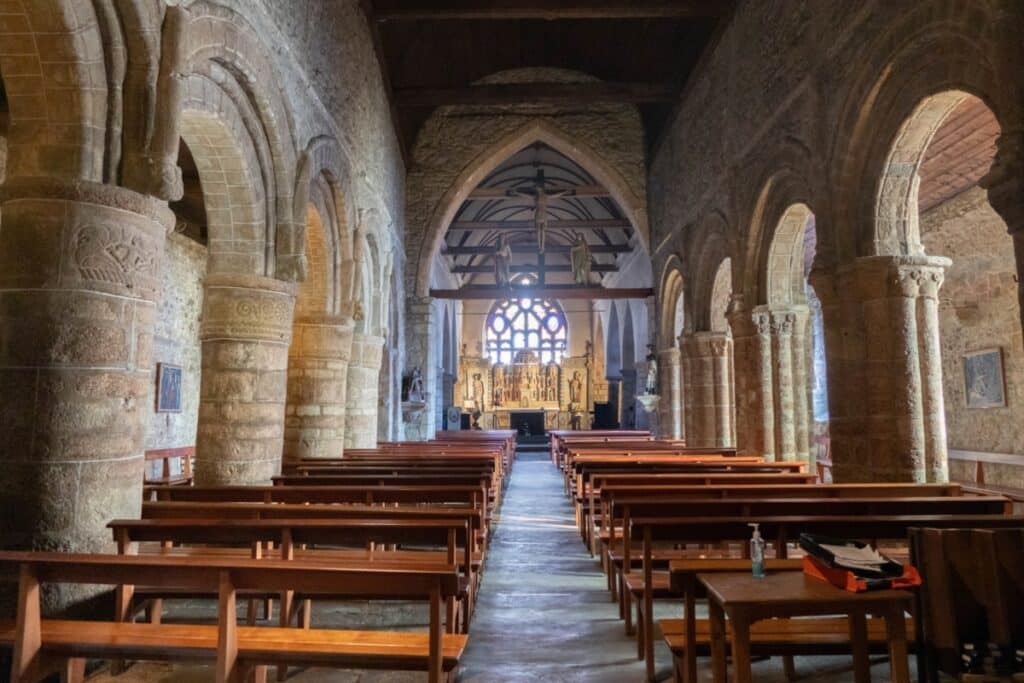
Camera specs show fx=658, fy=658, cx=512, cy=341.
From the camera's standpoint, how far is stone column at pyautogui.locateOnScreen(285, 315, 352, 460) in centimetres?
802

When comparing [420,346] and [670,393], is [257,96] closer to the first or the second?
[420,346]

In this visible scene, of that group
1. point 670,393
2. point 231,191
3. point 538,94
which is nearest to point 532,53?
point 538,94

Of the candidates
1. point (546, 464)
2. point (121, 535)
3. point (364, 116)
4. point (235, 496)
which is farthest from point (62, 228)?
point (546, 464)

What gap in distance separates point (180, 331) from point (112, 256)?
7.26 metres

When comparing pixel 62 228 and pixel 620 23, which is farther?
pixel 620 23

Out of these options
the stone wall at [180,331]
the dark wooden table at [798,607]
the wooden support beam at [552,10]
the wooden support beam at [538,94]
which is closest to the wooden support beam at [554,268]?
the wooden support beam at [538,94]

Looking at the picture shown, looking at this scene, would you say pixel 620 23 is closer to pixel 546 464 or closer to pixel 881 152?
pixel 881 152

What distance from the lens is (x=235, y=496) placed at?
4676 mm

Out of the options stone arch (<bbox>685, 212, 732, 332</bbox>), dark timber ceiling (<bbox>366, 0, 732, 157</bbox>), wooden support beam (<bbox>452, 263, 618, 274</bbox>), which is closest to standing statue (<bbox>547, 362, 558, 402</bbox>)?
wooden support beam (<bbox>452, 263, 618, 274</bbox>)

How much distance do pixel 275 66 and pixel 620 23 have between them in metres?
8.92

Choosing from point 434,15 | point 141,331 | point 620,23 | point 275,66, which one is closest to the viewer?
point 141,331

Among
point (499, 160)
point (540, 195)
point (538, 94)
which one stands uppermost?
point (538, 94)

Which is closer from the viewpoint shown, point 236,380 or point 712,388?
point 236,380

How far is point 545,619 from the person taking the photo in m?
4.07
